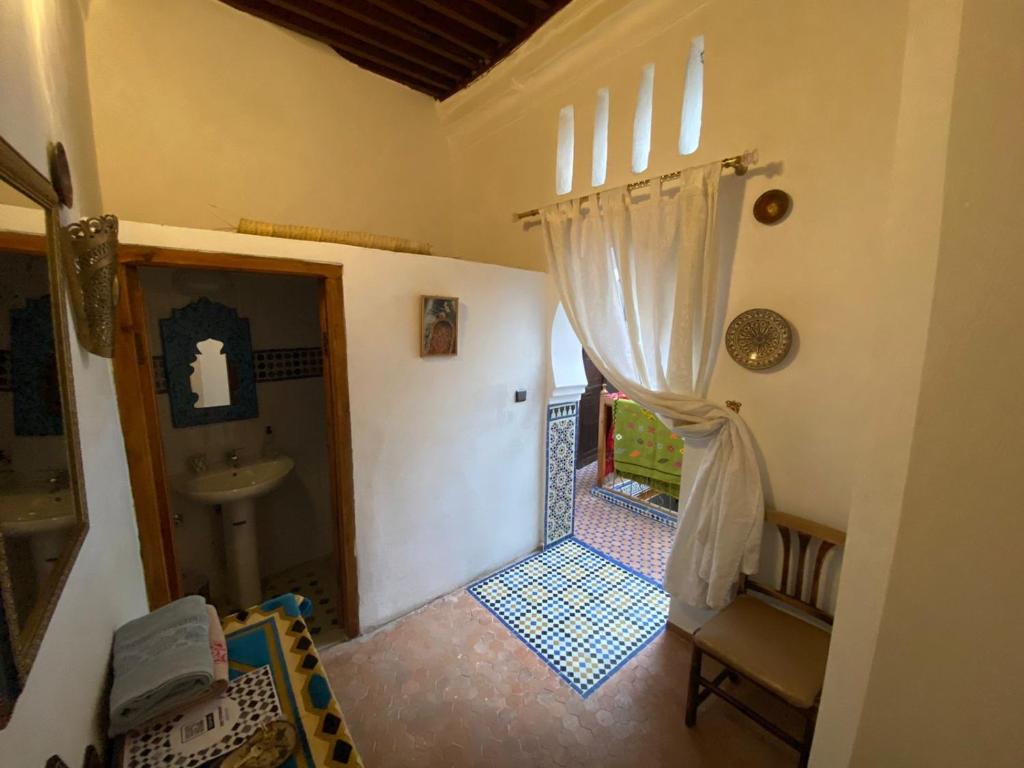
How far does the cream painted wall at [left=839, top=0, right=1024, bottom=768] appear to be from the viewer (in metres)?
0.63

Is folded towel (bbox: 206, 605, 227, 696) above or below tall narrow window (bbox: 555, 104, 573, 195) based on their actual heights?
below

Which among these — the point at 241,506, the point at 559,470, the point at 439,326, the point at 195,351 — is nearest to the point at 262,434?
the point at 241,506

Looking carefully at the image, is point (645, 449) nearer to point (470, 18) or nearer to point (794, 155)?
point (794, 155)

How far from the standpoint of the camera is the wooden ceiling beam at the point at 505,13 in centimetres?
187

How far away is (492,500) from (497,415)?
0.51 m

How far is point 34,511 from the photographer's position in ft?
1.76

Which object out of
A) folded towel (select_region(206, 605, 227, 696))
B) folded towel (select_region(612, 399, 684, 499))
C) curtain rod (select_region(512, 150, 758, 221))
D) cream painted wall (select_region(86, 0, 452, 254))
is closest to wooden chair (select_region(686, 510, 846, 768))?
curtain rod (select_region(512, 150, 758, 221))

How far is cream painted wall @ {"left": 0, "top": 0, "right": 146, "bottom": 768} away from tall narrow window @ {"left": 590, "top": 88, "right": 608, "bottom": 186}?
6.11ft

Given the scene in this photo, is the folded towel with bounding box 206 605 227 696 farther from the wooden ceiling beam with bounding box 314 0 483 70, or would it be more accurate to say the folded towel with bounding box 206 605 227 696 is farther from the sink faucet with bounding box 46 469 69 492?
the wooden ceiling beam with bounding box 314 0 483 70

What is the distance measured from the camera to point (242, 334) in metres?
2.12

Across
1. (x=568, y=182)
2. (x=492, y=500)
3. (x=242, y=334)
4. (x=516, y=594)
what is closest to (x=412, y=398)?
(x=492, y=500)

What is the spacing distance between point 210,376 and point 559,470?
2075 mm

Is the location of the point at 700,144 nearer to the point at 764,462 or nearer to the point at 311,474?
the point at 764,462

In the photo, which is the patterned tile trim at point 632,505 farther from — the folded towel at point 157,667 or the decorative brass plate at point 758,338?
the folded towel at point 157,667
